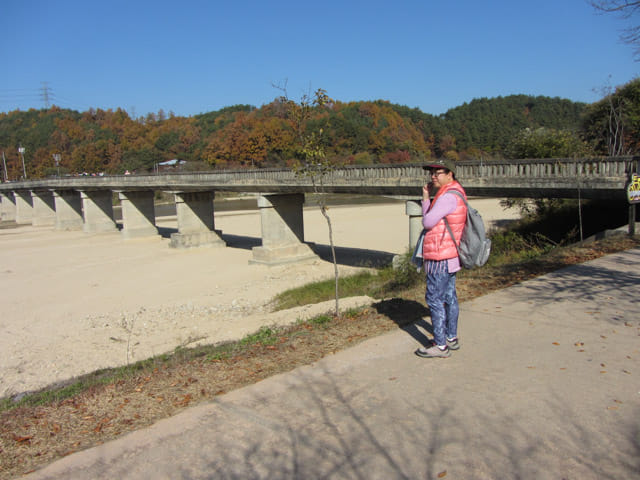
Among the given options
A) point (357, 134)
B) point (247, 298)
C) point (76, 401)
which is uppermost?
point (357, 134)

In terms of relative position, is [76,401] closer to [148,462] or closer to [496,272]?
[148,462]

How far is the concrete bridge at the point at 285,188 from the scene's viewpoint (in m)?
14.0

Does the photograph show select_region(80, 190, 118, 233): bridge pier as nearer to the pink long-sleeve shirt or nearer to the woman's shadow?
Result: the woman's shadow

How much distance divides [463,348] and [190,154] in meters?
120

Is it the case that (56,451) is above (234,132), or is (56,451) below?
below

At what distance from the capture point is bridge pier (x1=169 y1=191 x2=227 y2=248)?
3151 cm

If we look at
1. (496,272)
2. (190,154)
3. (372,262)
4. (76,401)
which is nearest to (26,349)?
(76,401)

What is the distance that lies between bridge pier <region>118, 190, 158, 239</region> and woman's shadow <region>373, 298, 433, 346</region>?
33638 mm

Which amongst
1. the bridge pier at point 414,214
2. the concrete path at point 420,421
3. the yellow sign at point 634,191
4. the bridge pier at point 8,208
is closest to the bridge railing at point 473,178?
the bridge pier at point 414,214

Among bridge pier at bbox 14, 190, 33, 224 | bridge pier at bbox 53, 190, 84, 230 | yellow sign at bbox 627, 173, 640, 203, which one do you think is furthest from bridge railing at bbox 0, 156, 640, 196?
bridge pier at bbox 14, 190, 33, 224

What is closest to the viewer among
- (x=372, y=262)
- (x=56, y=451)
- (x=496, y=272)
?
(x=56, y=451)

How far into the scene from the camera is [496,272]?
366 inches

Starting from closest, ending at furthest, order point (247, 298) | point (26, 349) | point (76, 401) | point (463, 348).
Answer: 1. point (76, 401)
2. point (463, 348)
3. point (26, 349)
4. point (247, 298)

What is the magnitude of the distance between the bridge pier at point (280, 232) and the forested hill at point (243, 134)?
1754 inches
